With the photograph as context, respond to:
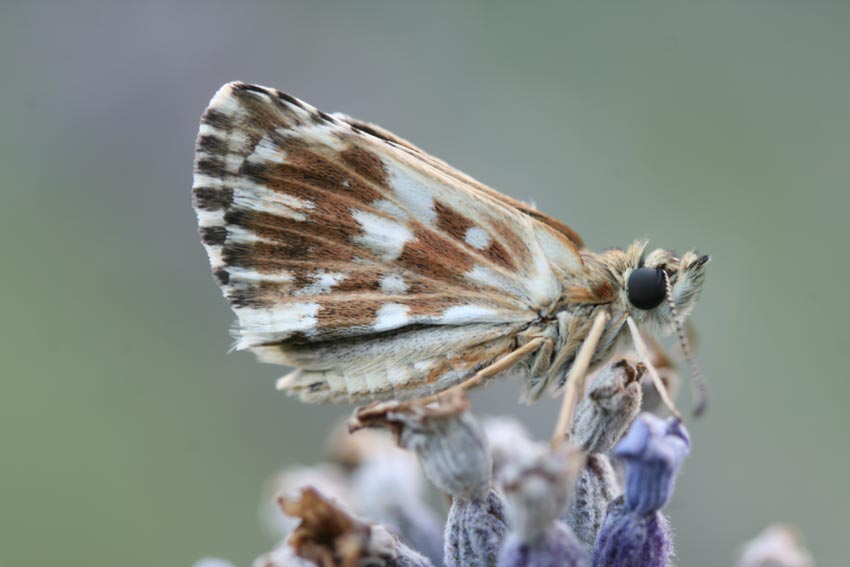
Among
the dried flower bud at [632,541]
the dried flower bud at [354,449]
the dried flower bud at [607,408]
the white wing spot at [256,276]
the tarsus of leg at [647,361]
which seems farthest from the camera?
the dried flower bud at [354,449]

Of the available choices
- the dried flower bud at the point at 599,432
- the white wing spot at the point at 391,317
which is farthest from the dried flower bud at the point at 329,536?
the white wing spot at the point at 391,317

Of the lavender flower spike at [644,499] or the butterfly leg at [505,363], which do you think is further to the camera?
the butterfly leg at [505,363]

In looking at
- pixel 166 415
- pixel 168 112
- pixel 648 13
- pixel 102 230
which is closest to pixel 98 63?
pixel 168 112

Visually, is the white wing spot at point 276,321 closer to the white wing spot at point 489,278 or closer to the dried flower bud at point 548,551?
the white wing spot at point 489,278

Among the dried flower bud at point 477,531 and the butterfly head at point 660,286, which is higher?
the butterfly head at point 660,286

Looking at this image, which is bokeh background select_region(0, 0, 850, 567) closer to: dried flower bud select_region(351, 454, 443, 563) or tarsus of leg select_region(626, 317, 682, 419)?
dried flower bud select_region(351, 454, 443, 563)

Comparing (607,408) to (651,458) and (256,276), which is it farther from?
(256,276)
